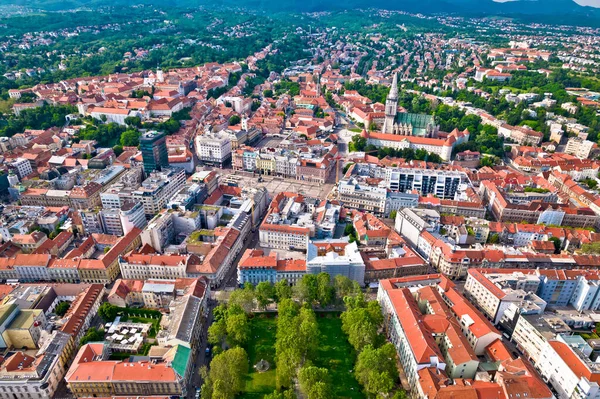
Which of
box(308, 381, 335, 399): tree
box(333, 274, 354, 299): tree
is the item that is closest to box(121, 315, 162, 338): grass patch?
box(308, 381, 335, 399): tree

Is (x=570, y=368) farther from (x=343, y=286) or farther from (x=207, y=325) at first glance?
(x=207, y=325)

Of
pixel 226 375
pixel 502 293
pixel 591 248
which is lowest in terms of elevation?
pixel 226 375

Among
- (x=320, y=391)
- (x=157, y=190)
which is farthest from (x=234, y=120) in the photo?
(x=320, y=391)

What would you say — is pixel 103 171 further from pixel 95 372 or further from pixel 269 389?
pixel 269 389

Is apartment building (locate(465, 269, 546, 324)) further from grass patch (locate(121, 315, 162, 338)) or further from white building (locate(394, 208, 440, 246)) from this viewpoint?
grass patch (locate(121, 315, 162, 338))

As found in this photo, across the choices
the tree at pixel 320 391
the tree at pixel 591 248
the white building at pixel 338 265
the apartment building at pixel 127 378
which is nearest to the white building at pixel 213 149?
the white building at pixel 338 265
